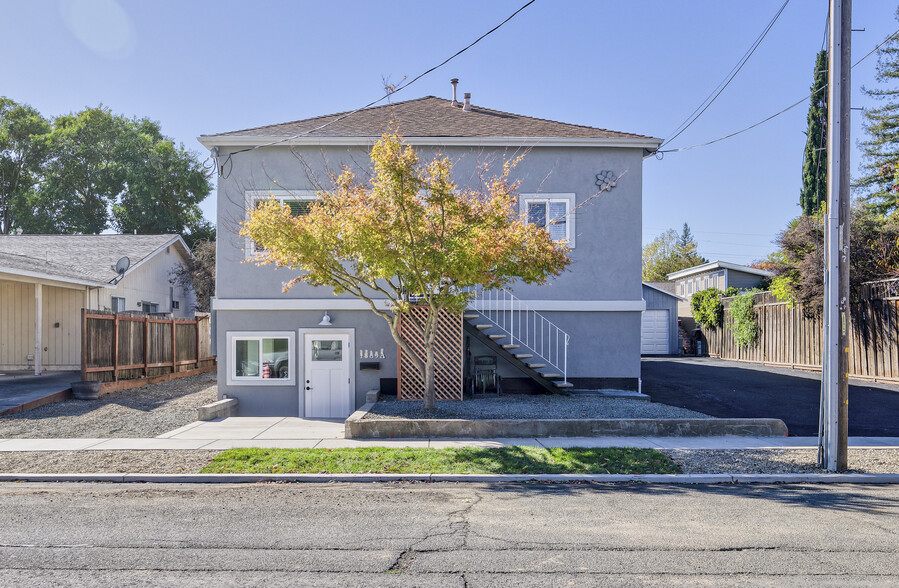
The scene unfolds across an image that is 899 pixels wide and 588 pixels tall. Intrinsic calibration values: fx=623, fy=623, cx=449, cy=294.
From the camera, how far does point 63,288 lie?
21.2m

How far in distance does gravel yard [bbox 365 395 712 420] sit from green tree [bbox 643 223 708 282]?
155ft

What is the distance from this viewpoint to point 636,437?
10.7 meters

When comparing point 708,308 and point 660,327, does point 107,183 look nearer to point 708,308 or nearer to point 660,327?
point 660,327

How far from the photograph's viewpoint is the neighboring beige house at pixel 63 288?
18.9 m

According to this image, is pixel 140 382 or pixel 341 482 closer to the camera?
pixel 341 482

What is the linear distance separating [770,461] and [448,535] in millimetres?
5607

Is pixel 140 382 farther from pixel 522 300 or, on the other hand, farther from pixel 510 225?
pixel 510 225

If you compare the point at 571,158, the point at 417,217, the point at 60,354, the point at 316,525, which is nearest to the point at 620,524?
the point at 316,525

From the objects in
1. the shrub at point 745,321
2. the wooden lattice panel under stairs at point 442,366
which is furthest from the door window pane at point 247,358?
the shrub at point 745,321

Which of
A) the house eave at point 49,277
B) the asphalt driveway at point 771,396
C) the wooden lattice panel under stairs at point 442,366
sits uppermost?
the house eave at point 49,277

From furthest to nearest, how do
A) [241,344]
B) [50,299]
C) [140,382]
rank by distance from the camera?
[50,299] → [140,382] → [241,344]

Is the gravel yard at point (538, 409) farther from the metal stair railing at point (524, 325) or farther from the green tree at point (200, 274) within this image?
the green tree at point (200, 274)

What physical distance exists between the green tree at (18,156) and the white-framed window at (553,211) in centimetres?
3842

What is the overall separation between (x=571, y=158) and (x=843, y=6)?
668 centimetres
